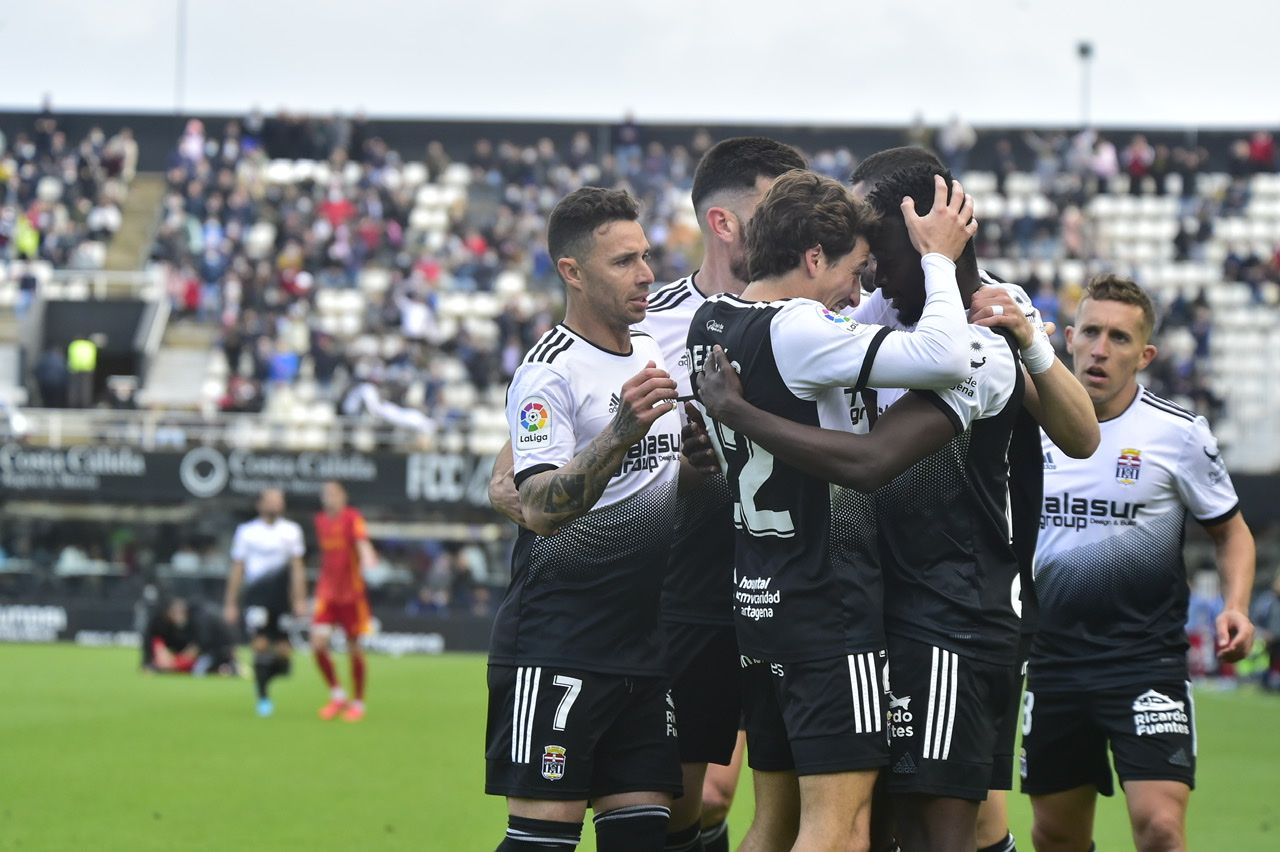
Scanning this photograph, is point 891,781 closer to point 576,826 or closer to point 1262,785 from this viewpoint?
point 576,826

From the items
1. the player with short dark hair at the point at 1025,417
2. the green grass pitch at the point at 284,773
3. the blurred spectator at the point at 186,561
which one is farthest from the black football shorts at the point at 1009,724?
the blurred spectator at the point at 186,561

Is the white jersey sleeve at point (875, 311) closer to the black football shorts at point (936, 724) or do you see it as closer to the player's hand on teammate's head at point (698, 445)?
the player's hand on teammate's head at point (698, 445)

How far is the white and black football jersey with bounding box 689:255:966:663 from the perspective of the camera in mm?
4648

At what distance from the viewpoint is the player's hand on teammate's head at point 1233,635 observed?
250 inches

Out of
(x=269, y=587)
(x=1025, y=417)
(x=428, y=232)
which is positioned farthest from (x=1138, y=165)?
(x=1025, y=417)

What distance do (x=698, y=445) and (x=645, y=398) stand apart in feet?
1.46

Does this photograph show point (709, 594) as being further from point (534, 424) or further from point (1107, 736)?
point (1107, 736)

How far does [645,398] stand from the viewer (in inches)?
197

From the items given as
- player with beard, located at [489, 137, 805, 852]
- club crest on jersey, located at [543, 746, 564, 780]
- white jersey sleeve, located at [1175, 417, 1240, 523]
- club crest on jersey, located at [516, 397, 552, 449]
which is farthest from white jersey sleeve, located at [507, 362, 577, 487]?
white jersey sleeve, located at [1175, 417, 1240, 523]

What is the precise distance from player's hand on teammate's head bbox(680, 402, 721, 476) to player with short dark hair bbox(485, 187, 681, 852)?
132mm

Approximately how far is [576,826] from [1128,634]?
7.91 feet

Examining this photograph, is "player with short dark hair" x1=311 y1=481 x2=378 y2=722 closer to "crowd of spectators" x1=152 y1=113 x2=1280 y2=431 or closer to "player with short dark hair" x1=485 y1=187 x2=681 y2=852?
"player with short dark hair" x1=485 y1=187 x2=681 y2=852

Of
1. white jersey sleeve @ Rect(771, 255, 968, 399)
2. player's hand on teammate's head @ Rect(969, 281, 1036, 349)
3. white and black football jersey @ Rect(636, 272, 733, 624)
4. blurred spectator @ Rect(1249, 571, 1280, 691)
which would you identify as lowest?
blurred spectator @ Rect(1249, 571, 1280, 691)

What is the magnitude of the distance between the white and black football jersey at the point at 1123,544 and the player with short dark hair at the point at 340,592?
1041 centimetres
